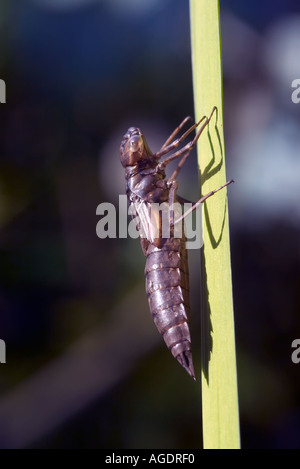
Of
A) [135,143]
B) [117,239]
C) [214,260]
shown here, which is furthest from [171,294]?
[117,239]

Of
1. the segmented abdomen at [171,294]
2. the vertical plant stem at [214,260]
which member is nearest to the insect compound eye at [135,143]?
the segmented abdomen at [171,294]

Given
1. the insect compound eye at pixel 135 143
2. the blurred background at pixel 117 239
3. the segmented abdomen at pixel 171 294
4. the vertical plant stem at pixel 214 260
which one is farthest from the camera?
the blurred background at pixel 117 239

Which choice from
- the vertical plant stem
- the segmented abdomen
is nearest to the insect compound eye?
the segmented abdomen

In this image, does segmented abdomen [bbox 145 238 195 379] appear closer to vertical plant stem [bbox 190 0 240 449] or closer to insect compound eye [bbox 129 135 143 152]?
vertical plant stem [bbox 190 0 240 449]

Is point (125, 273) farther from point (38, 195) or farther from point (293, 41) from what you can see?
point (293, 41)

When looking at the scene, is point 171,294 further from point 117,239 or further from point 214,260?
point 117,239

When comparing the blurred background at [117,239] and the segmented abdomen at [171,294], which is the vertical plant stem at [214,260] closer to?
the segmented abdomen at [171,294]
